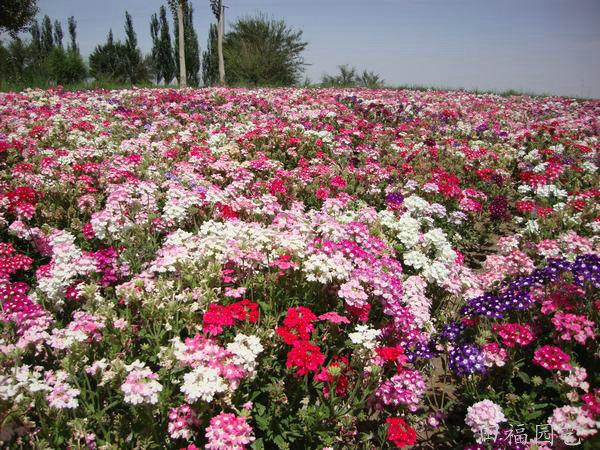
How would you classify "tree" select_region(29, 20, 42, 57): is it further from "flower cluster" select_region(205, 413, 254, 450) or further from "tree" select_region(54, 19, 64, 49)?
"flower cluster" select_region(205, 413, 254, 450)

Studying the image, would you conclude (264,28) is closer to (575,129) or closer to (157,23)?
(157,23)

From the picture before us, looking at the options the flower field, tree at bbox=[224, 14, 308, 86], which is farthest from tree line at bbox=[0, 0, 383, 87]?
the flower field

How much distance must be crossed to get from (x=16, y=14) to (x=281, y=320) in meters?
40.0

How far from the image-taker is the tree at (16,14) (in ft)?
101

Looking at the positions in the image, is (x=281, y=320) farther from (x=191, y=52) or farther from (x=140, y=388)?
(x=191, y=52)

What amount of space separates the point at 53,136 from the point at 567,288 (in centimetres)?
1044

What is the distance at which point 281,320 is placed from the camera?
3.99 metres

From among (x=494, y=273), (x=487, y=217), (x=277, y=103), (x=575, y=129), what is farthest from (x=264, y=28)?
(x=494, y=273)

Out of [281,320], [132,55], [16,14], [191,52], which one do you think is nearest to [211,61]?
[191,52]

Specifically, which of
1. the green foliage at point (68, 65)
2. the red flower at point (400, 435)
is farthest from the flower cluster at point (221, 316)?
the green foliage at point (68, 65)

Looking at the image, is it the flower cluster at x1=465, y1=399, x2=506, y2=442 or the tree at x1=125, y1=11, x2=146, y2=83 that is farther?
the tree at x1=125, y1=11, x2=146, y2=83

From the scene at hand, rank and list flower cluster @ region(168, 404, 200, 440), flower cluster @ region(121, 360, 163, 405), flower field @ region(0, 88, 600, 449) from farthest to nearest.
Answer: flower field @ region(0, 88, 600, 449) < flower cluster @ region(168, 404, 200, 440) < flower cluster @ region(121, 360, 163, 405)

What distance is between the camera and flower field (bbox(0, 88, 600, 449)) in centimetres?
293

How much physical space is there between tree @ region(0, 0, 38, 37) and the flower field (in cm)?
3358
